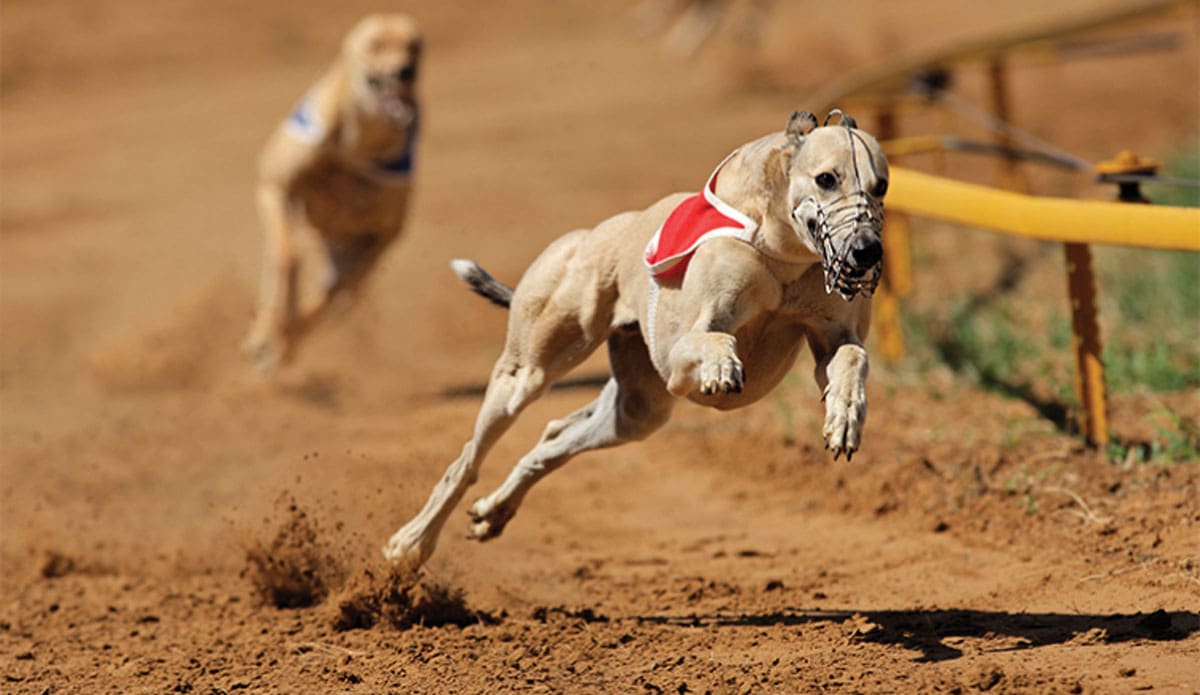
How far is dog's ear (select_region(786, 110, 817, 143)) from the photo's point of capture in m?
4.04

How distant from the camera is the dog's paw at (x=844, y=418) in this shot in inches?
148

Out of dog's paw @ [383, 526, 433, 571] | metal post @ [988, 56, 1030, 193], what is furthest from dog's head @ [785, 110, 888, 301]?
metal post @ [988, 56, 1030, 193]

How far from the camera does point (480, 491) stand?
6.63 metres

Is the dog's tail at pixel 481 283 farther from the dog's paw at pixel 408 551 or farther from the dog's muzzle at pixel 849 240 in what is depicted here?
the dog's muzzle at pixel 849 240

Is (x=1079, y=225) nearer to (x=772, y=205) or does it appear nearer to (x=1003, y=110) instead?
(x=772, y=205)

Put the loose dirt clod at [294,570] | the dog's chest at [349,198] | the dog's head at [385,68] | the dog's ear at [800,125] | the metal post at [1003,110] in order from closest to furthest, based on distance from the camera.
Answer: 1. the dog's ear at [800,125]
2. the loose dirt clod at [294,570]
3. the metal post at [1003,110]
4. the dog's head at [385,68]
5. the dog's chest at [349,198]

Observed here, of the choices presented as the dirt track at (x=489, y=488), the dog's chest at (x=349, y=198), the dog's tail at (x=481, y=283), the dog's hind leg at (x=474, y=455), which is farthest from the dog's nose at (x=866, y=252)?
the dog's chest at (x=349, y=198)

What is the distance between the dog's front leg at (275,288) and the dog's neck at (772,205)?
17.1 feet

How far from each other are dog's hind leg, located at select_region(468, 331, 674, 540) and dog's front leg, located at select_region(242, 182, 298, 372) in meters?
4.28

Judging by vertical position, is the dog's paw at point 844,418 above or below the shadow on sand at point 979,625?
above

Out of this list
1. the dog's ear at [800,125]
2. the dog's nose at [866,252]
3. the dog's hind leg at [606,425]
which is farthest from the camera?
the dog's hind leg at [606,425]

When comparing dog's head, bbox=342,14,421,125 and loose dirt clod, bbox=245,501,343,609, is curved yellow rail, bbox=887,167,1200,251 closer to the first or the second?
loose dirt clod, bbox=245,501,343,609

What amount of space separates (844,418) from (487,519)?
1566 mm

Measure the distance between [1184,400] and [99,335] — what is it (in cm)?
698
